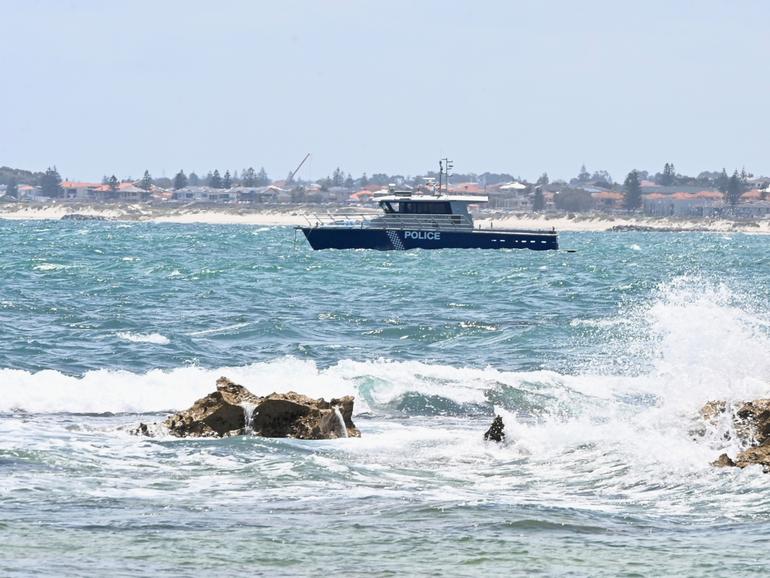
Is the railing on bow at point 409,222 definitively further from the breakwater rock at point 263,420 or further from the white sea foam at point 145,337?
the breakwater rock at point 263,420

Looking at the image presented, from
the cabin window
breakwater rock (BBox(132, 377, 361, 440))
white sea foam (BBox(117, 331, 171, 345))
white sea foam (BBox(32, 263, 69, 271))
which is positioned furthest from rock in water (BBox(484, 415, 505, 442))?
the cabin window

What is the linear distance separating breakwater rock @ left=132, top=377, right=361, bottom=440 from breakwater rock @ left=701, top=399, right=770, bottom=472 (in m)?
4.21

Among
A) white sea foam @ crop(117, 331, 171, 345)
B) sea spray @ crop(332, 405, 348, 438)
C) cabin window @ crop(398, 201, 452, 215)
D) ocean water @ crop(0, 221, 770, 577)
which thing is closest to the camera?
ocean water @ crop(0, 221, 770, 577)

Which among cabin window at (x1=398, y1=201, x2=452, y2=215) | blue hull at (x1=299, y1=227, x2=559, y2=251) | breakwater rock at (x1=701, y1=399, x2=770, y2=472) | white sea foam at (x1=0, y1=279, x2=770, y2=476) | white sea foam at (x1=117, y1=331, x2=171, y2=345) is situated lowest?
blue hull at (x1=299, y1=227, x2=559, y2=251)

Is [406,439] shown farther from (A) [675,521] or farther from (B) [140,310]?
(B) [140,310]

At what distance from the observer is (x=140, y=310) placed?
35094 mm

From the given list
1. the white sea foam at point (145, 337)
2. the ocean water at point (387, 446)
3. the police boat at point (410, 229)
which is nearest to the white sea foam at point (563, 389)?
the ocean water at point (387, 446)

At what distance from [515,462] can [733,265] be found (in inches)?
2372

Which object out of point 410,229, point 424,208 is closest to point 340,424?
point 410,229

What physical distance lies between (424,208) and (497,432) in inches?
2573

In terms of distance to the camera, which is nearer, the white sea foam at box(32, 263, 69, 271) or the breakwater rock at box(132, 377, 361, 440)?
the breakwater rock at box(132, 377, 361, 440)

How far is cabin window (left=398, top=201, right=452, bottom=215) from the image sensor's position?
8088 cm

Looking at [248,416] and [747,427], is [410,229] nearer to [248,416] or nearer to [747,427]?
[248,416]

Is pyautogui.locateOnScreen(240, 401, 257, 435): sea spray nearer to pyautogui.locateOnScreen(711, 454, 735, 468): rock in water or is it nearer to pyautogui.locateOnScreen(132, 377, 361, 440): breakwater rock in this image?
pyautogui.locateOnScreen(132, 377, 361, 440): breakwater rock
